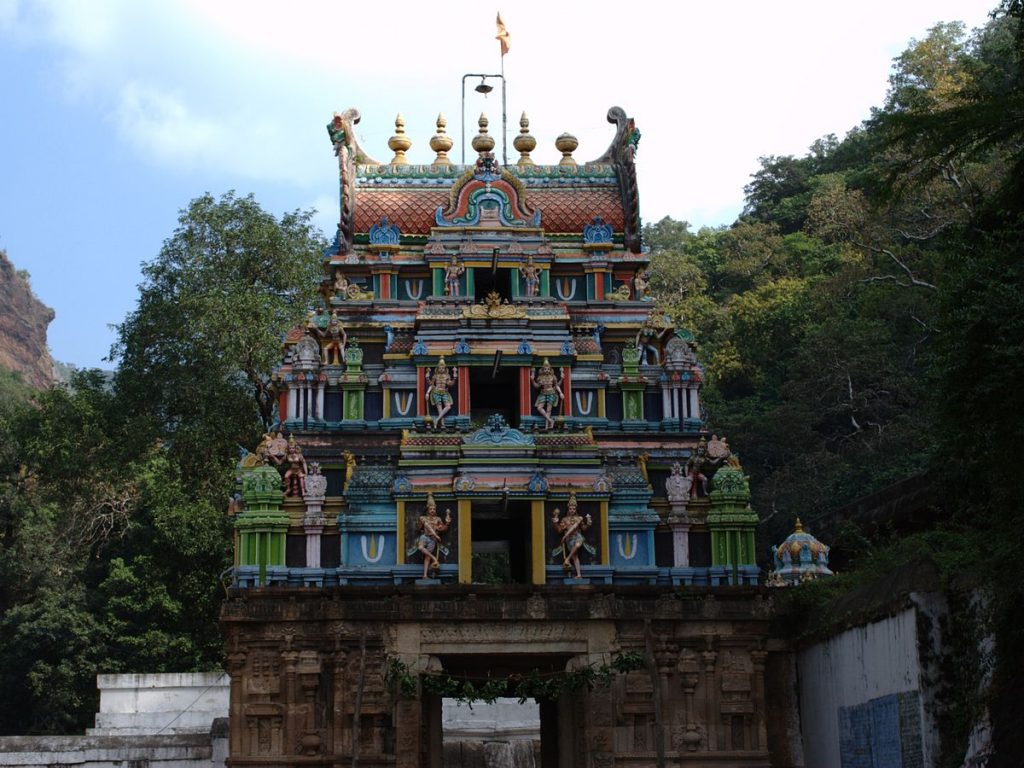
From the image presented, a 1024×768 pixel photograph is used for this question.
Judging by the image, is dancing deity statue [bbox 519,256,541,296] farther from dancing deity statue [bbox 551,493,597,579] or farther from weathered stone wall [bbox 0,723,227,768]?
weathered stone wall [bbox 0,723,227,768]

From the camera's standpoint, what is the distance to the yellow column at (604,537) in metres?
26.3

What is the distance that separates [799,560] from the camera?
103 ft

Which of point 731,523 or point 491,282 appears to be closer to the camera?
point 731,523

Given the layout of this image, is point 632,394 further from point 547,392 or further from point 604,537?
point 604,537

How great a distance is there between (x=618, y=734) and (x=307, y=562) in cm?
603

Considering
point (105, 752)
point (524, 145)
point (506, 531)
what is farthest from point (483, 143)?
point (105, 752)

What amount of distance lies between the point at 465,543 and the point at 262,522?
11.5 ft

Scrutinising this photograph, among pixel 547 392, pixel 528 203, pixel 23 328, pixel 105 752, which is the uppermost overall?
pixel 23 328

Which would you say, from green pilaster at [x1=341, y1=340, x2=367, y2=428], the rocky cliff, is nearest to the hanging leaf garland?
green pilaster at [x1=341, y1=340, x2=367, y2=428]

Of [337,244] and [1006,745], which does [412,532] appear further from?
[1006,745]

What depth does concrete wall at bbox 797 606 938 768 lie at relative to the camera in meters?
20.6

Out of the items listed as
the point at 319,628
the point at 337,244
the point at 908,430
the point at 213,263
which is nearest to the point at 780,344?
the point at 908,430

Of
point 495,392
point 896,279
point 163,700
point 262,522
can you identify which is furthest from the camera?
point 896,279

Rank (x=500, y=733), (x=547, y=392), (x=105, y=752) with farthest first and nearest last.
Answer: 1. (x=500, y=733)
2. (x=105, y=752)
3. (x=547, y=392)
